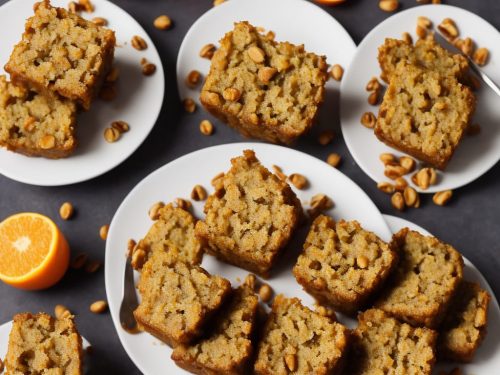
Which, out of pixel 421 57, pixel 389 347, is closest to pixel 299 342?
pixel 389 347

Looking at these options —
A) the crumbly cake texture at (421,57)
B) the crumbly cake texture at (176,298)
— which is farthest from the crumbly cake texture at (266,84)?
the crumbly cake texture at (176,298)

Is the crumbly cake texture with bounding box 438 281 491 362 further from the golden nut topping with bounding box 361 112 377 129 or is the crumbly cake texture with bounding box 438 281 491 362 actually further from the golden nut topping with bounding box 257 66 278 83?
the golden nut topping with bounding box 257 66 278 83

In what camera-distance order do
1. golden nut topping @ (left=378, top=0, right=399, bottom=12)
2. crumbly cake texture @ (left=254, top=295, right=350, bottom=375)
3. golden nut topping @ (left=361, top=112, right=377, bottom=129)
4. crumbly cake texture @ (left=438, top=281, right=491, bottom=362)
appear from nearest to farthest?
crumbly cake texture @ (left=254, top=295, right=350, bottom=375) < crumbly cake texture @ (left=438, top=281, right=491, bottom=362) < golden nut topping @ (left=361, top=112, right=377, bottom=129) < golden nut topping @ (left=378, top=0, right=399, bottom=12)

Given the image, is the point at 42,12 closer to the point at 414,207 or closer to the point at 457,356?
the point at 414,207

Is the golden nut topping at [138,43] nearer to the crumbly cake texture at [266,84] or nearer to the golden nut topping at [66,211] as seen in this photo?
the crumbly cake texture at [266,84]

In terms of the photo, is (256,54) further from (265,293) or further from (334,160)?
(265,293)

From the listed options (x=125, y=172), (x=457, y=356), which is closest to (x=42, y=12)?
(x=125, y=172)

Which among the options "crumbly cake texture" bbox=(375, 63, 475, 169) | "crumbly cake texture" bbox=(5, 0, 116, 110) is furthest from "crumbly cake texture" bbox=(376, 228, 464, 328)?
"crumbly cake texture" bbox=(5, 0, 116, 110)
